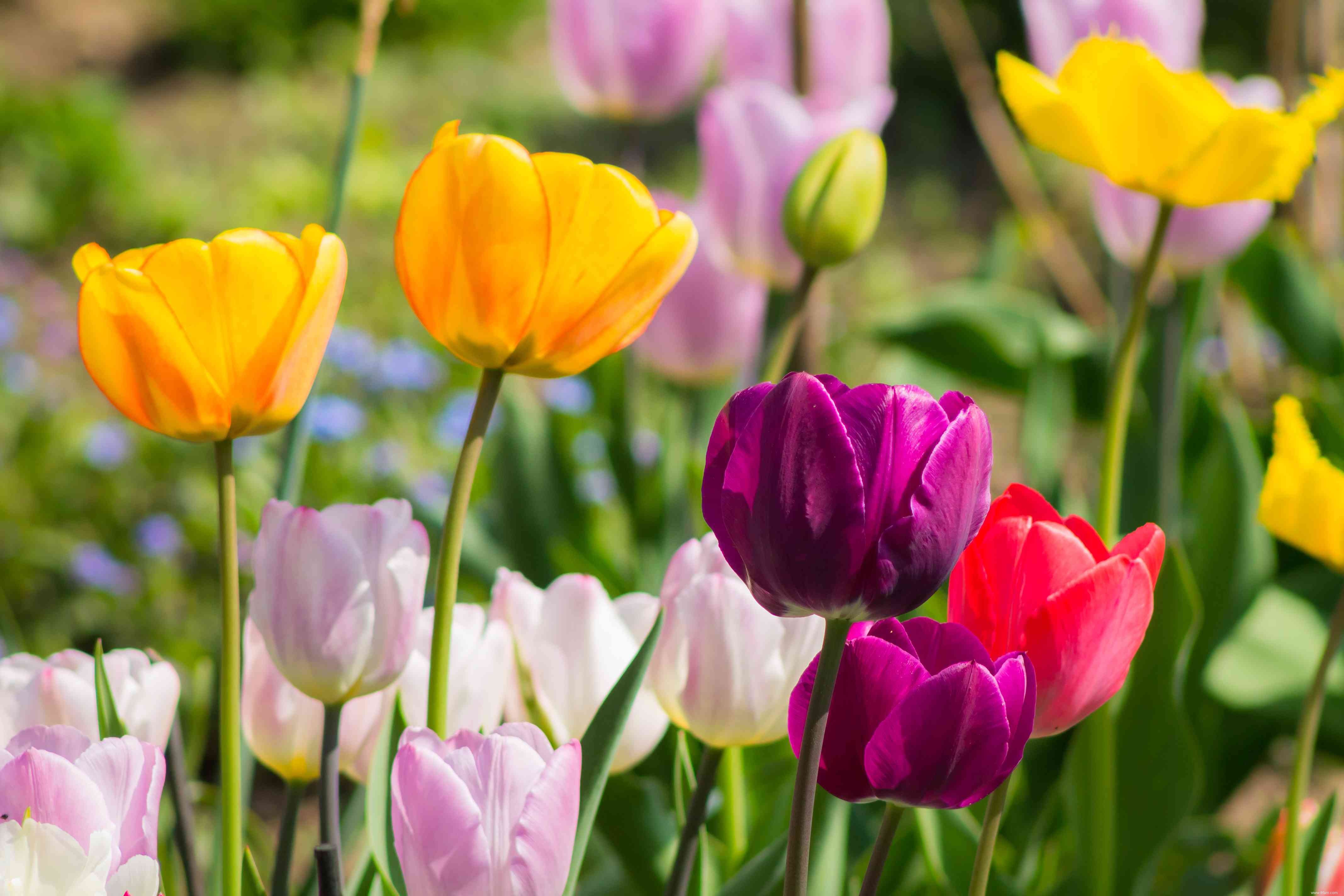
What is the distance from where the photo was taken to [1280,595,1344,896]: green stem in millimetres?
435

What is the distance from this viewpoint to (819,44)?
1065 millimetres

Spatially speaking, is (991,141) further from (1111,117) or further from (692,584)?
(692,584)

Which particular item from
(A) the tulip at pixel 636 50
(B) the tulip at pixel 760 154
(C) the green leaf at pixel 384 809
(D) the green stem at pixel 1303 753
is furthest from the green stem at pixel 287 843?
(A) the tulip at pixel 636 50

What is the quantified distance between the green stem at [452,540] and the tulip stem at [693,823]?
0.09 m

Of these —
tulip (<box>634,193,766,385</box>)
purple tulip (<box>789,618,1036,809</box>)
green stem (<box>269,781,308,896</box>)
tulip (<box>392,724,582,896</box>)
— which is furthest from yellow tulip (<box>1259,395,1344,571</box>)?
tulip (<box>634,193,766,385</box>)

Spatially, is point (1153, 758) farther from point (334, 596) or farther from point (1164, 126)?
point (334, 596)

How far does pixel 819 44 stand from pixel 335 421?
859mm

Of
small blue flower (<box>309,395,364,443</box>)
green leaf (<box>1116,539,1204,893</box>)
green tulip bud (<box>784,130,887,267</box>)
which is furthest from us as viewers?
small blue flower (<box>309,395,364,443</box>)

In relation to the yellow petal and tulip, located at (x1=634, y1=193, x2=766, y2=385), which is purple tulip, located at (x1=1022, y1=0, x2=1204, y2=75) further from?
the yellow petal

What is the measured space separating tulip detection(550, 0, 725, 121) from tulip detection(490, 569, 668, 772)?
689mm

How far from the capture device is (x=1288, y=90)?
4.14 feet

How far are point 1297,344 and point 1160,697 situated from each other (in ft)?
2.35

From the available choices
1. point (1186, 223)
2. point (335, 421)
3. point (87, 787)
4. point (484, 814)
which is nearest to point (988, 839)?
point (484, 814)

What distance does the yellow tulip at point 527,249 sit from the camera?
363mm
